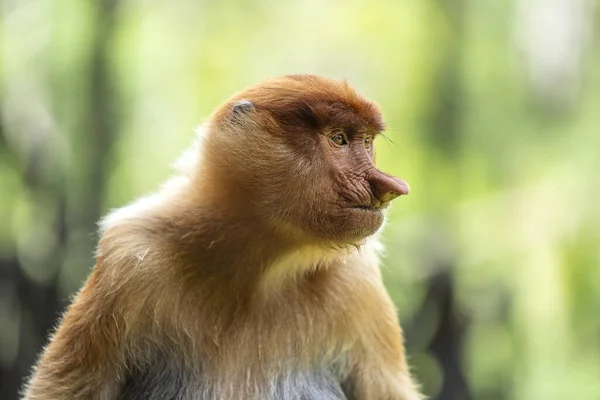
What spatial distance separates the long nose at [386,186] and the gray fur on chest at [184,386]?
27.3 inches

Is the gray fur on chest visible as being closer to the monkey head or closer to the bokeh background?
the monkey head

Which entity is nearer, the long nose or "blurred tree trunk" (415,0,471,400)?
the long nose

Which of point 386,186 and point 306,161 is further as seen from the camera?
point 306,161

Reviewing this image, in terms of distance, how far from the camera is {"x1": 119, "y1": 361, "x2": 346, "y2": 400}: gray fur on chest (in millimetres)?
2373

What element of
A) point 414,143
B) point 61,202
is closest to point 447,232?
point 414,143

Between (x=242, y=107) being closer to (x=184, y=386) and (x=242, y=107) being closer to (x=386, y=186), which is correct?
(x=386, y=186)

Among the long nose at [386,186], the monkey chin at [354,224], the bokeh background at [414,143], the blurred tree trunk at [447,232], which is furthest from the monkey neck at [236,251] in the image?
the blurred tree trunk at [447,232]

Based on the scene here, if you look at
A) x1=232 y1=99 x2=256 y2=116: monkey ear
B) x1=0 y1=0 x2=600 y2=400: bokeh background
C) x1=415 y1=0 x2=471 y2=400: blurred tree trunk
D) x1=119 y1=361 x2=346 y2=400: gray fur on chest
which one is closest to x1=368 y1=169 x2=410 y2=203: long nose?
x1=232 y1=99 x2=256 y2=116: monkey ear

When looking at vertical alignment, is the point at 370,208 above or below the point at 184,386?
above

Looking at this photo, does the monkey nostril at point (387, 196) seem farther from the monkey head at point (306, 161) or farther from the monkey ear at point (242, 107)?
the monkey ear at point (242, 107)

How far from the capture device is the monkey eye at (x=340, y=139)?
2301mm

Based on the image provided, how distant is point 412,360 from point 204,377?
→ 12.1 ft

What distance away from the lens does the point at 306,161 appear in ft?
7.40

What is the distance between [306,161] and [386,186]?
26cm
